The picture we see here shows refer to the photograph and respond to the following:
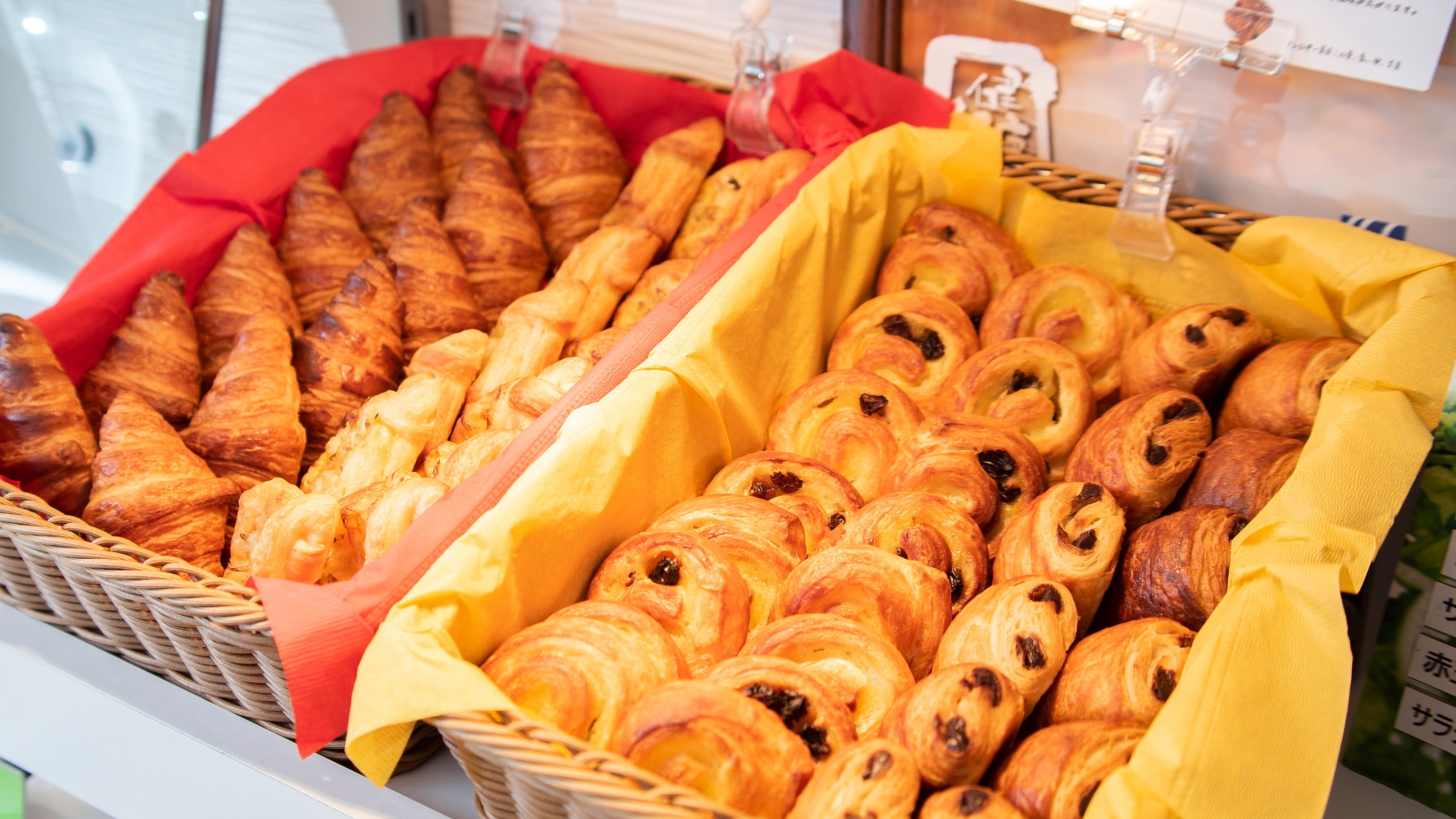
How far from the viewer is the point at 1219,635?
1.00 m

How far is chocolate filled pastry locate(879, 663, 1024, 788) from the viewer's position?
3.17ft

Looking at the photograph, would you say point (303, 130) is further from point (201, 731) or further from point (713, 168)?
point (201, 731)

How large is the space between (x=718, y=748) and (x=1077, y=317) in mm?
1110

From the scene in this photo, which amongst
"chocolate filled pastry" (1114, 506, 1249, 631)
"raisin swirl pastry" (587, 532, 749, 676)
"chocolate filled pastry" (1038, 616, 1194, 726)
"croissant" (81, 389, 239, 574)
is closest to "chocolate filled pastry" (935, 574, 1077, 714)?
"chocolate filled pastry" (1038, 616, 1194, 726)

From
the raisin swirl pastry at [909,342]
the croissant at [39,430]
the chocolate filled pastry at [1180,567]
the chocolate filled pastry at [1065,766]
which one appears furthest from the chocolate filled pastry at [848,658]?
the croissant at [39,430]

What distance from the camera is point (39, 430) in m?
1.46

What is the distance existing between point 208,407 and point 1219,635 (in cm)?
153

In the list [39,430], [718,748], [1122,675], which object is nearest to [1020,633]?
[1122,675]

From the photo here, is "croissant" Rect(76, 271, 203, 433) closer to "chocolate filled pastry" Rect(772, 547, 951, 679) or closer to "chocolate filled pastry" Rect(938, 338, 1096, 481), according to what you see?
"chocolate filled pastry" Rect(772, 547, 951, 679)

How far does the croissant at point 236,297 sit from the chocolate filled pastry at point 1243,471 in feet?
5.21

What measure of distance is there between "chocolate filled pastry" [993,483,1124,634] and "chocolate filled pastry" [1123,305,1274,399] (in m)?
0.37

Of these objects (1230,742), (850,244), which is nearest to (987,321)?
(850,244)

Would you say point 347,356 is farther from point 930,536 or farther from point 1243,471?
point 1243,471

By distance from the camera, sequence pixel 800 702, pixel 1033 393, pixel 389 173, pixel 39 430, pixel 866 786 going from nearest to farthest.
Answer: pixel 866 786 → pixel 800 702 → pixel 39 430 → pixel 1033 393 → pixel 389 173
